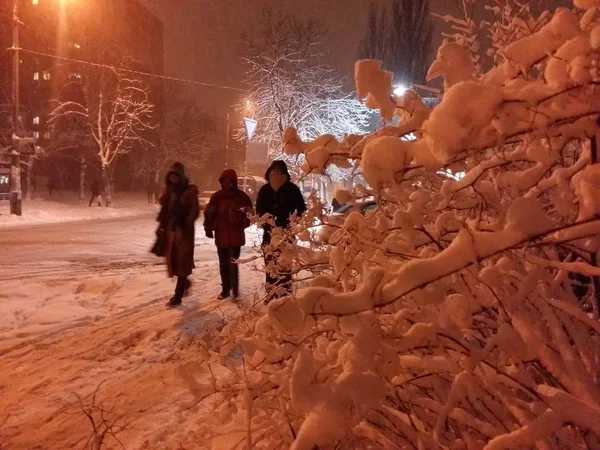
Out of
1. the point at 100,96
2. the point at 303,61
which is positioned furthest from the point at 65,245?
the point at 100,96

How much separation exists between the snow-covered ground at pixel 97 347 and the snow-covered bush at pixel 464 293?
1082 millimetres

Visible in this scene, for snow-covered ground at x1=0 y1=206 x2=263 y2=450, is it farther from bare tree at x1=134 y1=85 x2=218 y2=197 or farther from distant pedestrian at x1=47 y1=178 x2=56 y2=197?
distant pedestrian at x1=47 y1=178 x2=56 y2=197

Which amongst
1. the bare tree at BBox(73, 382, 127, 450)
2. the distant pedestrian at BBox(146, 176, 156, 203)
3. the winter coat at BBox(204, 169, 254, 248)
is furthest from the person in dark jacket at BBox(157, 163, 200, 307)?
the distant pedestrian at BBox(146, 176, 156, 203)

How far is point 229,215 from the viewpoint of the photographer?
21.4 feet

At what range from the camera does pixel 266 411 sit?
2627mm

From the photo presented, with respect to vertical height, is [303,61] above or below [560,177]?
above

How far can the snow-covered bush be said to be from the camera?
1526 mm

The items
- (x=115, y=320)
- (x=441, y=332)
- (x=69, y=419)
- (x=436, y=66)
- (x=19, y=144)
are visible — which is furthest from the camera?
(x=19, y=144)

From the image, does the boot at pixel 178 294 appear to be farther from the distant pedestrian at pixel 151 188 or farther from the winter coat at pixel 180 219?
the distant pedestrian at pixel 151 188

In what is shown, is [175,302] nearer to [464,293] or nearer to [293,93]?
[464,293]

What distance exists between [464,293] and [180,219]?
15.2 feet

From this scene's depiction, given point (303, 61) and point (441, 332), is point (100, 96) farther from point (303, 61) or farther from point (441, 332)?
point (441, 332)

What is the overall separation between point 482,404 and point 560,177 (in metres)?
1.02

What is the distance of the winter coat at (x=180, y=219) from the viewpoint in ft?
20.5
